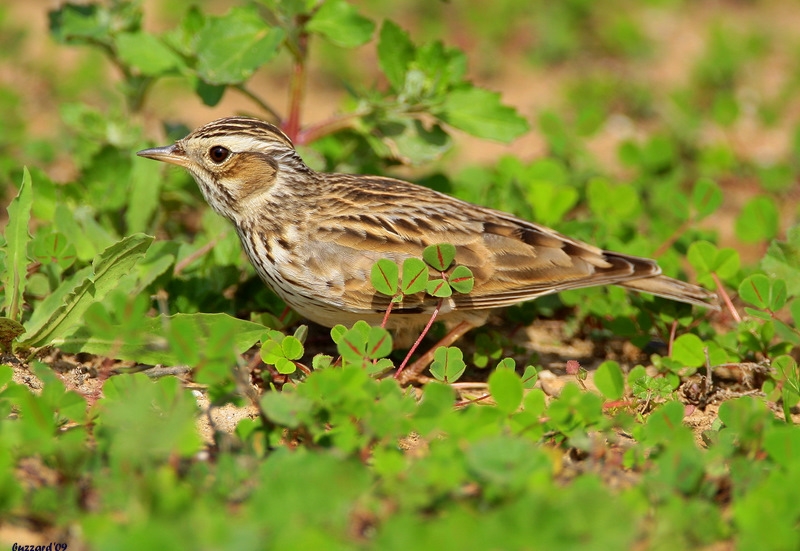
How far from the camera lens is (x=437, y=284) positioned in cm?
481

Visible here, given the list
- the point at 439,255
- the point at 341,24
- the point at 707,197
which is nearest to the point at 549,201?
the point at 707,197

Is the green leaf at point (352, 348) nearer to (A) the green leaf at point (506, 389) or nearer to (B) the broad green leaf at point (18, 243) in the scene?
(A) the green leaf at point (506, 389)

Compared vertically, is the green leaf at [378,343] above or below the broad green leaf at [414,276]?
below

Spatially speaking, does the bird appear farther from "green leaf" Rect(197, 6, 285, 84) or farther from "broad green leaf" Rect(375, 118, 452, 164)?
"broad green leaf" Rect(375, 118, 452, 164)

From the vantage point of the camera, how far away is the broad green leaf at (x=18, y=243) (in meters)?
5.00

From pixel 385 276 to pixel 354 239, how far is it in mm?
530

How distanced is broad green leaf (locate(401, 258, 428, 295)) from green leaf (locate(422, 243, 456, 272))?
0.16ft

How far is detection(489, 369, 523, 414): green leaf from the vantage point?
4.04 meters

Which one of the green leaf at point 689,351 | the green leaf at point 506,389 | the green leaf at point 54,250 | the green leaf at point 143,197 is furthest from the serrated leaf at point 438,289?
the green leaf at point 143,197

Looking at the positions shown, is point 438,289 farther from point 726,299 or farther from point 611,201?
point 611,201

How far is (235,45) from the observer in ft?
19.6

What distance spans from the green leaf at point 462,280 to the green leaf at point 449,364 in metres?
0.32

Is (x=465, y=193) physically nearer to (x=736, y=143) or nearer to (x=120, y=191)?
(x=120, y=191)

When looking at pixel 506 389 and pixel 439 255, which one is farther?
pixel 439 255
